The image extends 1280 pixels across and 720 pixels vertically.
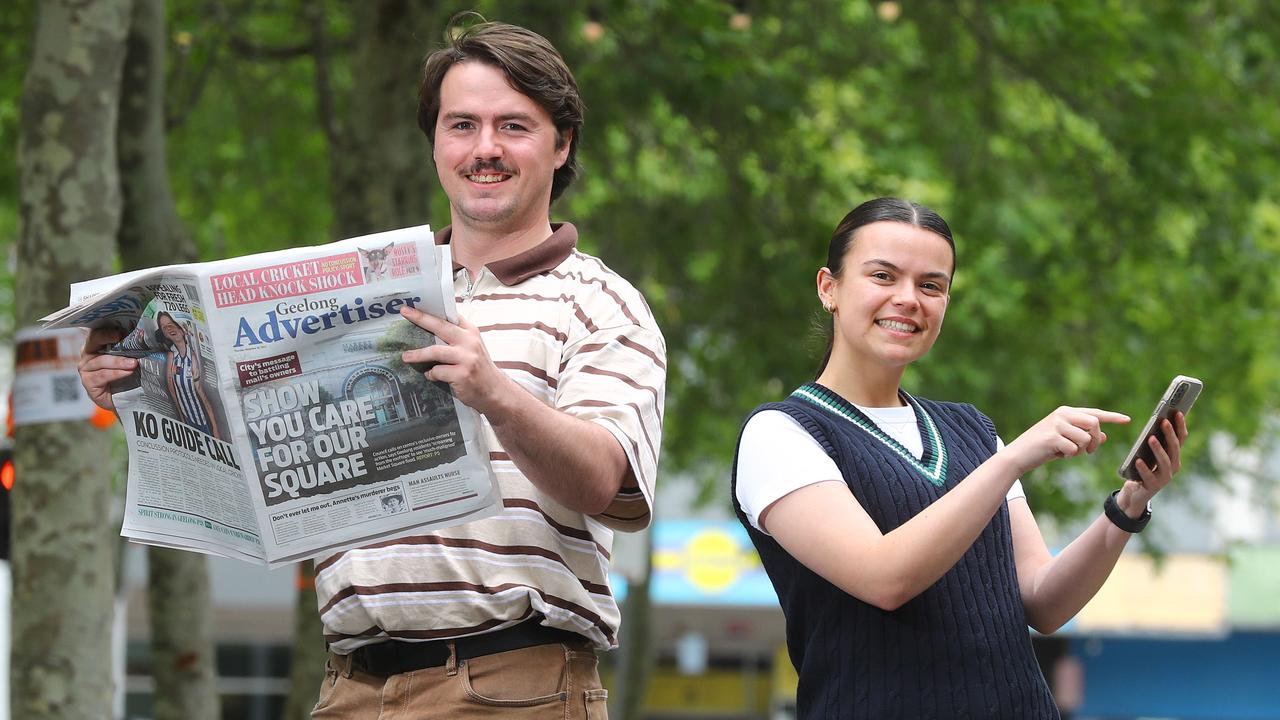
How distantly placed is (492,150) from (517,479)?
0.60 meters

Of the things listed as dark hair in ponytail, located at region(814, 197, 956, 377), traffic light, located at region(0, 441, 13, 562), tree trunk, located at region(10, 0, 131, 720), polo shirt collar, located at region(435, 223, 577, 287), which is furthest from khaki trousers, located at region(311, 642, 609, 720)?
traffic light, located at region(0, 441, 13, 562)

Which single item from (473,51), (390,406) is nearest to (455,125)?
(473,51)

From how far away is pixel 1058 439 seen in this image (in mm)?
2662

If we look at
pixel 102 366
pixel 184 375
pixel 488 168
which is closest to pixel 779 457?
pixel 488 168

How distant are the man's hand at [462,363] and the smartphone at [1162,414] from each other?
1.04 m

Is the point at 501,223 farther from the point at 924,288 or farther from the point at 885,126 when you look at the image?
the point at 885,126

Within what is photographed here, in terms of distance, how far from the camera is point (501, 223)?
3115 millimetres

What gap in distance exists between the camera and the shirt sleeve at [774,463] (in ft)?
9.64

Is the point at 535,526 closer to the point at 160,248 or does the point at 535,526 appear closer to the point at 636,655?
the point at 160,248

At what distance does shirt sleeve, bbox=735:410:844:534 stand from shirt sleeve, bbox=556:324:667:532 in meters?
0.17

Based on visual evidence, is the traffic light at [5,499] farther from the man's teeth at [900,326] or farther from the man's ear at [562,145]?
the man's teeth at [900,326]

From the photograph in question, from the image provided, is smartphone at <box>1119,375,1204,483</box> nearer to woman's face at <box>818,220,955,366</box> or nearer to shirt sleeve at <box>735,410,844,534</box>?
woman's face at <box>818,220,955,366</box>

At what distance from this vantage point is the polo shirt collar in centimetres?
306

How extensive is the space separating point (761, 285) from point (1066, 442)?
8.49 metres
